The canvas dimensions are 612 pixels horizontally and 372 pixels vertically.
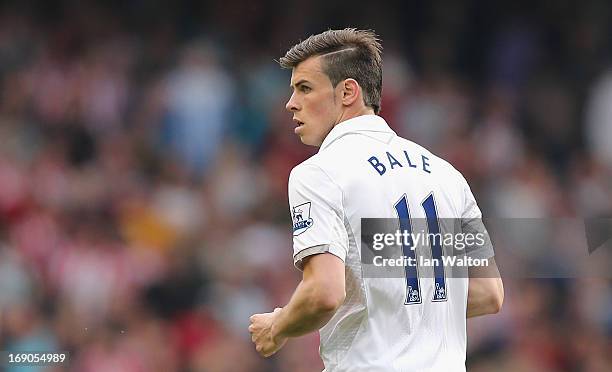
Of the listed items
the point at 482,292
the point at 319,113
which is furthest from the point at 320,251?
the point at 482,292

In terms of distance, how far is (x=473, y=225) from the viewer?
3334mm

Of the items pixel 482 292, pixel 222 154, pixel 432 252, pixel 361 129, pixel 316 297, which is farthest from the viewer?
pixel 222 154

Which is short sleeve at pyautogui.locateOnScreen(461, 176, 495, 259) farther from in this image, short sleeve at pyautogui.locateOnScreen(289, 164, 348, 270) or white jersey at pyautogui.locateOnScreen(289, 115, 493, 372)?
short sleeve at pyautogui.locateOnScreen(289, 164, 348, 270)

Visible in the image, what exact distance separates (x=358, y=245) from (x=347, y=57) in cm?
65

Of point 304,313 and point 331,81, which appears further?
point 331,81

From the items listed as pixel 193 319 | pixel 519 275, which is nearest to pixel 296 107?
pixel 519 275

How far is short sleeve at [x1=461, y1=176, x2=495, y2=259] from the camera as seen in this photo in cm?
330

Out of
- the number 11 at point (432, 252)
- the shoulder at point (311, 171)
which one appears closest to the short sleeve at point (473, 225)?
the number 11 at point (432, 252)

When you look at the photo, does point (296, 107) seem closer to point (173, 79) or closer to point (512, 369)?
point (512, 369)

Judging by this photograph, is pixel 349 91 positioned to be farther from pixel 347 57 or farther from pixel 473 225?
pixel 473 225

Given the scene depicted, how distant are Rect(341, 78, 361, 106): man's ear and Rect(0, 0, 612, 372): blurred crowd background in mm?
3244

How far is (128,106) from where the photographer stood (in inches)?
348

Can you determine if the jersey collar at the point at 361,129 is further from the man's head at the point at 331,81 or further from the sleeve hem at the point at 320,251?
the sleeve hem at the point at 320,251

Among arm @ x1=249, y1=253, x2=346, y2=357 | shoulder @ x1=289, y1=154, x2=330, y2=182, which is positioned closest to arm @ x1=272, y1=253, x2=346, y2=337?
arm @ x1=249, y1=253, x2=346, y2=357
